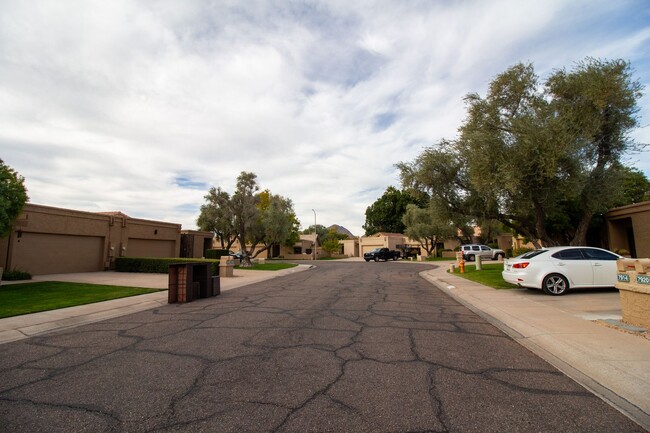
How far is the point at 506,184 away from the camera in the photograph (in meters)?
14.4

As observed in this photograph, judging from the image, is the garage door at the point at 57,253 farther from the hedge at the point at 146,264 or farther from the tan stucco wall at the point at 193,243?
the tan stucco wall at the point at 193,243

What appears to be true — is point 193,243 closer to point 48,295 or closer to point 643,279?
point 48,295

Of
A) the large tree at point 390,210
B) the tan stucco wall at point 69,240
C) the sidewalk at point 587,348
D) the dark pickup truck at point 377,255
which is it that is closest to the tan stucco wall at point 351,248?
the large tree at point 390,210

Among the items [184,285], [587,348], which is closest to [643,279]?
[587,348]

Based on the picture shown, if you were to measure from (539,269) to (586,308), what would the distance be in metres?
2.31

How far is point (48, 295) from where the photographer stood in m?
11.7

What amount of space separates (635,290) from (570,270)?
425cm

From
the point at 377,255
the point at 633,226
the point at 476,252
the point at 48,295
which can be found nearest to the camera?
the point at 48,295

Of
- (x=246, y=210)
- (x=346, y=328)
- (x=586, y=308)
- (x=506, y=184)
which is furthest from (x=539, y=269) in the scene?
(x=246, y=210)

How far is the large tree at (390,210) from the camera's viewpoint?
6862 centimetres

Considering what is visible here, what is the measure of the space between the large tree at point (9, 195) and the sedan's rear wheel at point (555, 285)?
1936 centimetres

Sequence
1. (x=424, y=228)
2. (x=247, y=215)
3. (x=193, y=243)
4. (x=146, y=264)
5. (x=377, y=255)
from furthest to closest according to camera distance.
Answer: (x=424, y=228)
(x=377, y=255)
(x=193, y=243)
(x=247, y=215)
(x=146, y=264)

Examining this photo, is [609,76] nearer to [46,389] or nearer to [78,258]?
[46,389]

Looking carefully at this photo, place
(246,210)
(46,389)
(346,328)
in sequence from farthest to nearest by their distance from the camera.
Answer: (246,210) → (346,328) → (46,389)
